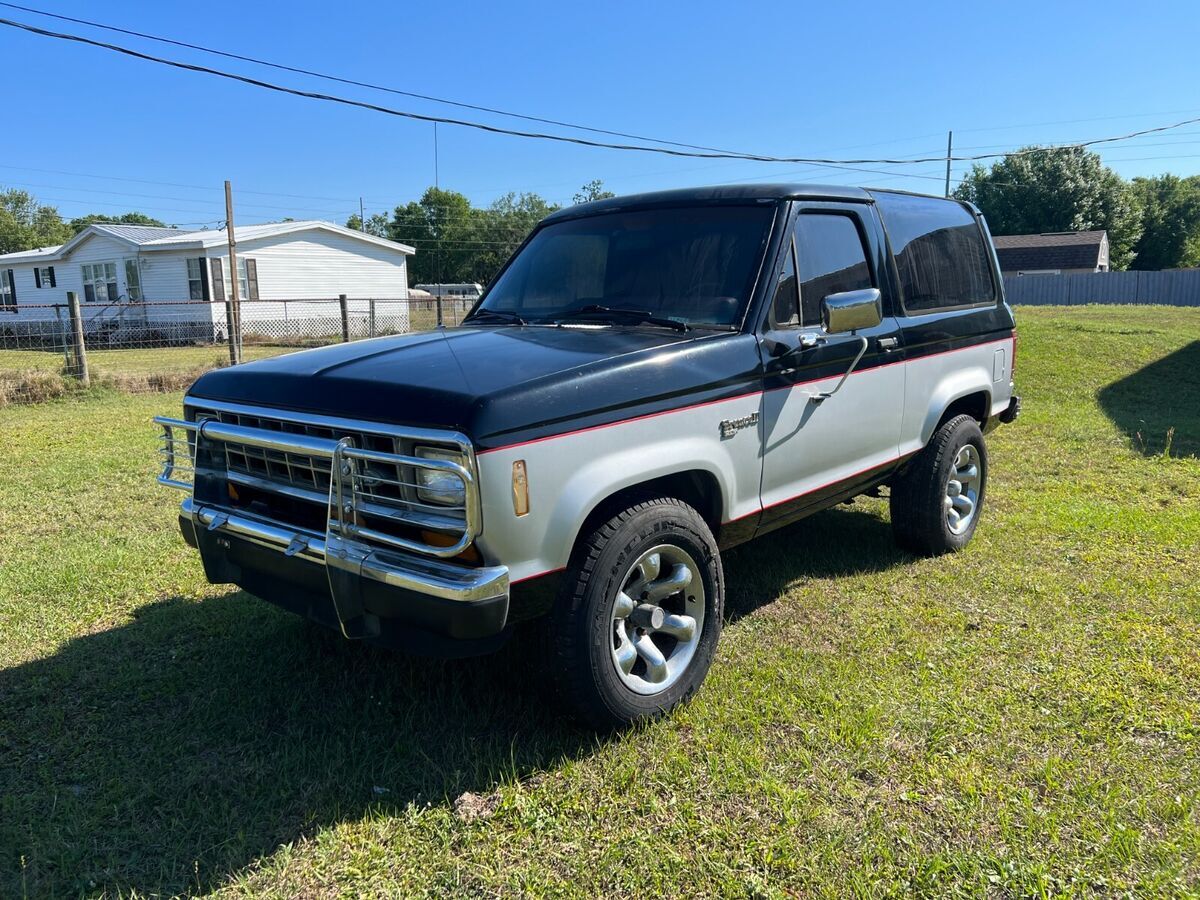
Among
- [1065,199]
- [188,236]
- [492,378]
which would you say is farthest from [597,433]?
[1065,199]

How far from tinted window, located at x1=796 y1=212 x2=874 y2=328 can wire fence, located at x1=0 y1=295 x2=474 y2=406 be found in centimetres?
1041

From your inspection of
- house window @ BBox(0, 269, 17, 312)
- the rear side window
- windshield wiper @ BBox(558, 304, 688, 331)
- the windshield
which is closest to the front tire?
windshield wiper @ BBox(558, 304, 688, 331)

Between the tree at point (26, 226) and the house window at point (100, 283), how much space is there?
53760 millimetres

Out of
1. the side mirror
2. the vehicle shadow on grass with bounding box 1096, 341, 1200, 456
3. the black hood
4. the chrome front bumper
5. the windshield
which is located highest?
the windshield

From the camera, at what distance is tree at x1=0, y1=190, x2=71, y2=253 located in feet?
250

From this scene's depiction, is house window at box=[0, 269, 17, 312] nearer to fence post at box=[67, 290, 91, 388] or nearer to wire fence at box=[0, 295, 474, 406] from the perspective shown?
wire fence at box=[0, 295, 474, 406]

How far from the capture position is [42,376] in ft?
40.3

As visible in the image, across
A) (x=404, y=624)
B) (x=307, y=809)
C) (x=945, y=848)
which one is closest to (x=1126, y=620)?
(x=945, y=848)

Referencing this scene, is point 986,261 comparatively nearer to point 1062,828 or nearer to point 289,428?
point 1062,828

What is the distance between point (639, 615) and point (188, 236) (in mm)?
30533

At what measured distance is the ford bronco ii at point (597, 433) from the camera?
110 inches

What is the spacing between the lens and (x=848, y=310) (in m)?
3.69

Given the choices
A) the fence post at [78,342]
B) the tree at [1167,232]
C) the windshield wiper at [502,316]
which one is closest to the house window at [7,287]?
the fence post at [78,342]

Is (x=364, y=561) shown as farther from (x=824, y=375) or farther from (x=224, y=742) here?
(x=824, y=375)
